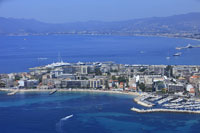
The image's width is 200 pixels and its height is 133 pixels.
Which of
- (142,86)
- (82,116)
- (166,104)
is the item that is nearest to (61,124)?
(82,116)

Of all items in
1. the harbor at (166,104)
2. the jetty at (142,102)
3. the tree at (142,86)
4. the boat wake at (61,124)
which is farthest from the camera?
the tree at (142,86)

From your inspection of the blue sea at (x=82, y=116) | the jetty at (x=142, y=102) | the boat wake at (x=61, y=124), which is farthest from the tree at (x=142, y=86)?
the boat wake at (x=61, y=124)

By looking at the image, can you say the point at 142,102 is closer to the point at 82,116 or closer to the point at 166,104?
the point at 166,104

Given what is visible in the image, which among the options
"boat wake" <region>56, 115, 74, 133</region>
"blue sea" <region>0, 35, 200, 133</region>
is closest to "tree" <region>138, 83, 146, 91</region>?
"blue sea" <region>0, 35, 200, 133</region>

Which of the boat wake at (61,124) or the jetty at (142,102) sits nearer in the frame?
the boat wake at (61,124)

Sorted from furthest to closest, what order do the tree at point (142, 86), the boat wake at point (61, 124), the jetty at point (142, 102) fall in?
the tree at point (142, 86) → the jetty at point (142, 102) → the boat wake at point (61, 124)

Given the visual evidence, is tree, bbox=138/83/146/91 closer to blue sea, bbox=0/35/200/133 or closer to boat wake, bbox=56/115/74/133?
blue sea, bbox=0/35/200/133

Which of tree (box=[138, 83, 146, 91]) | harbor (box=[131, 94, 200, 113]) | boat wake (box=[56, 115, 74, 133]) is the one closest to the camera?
boat wake (box=[56, 115, 74, 133])

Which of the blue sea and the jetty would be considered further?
the jetty

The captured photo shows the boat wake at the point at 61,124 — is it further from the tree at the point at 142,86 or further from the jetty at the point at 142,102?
the tree at the point at 142,86

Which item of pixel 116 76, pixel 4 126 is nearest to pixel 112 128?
pixel 4 126
